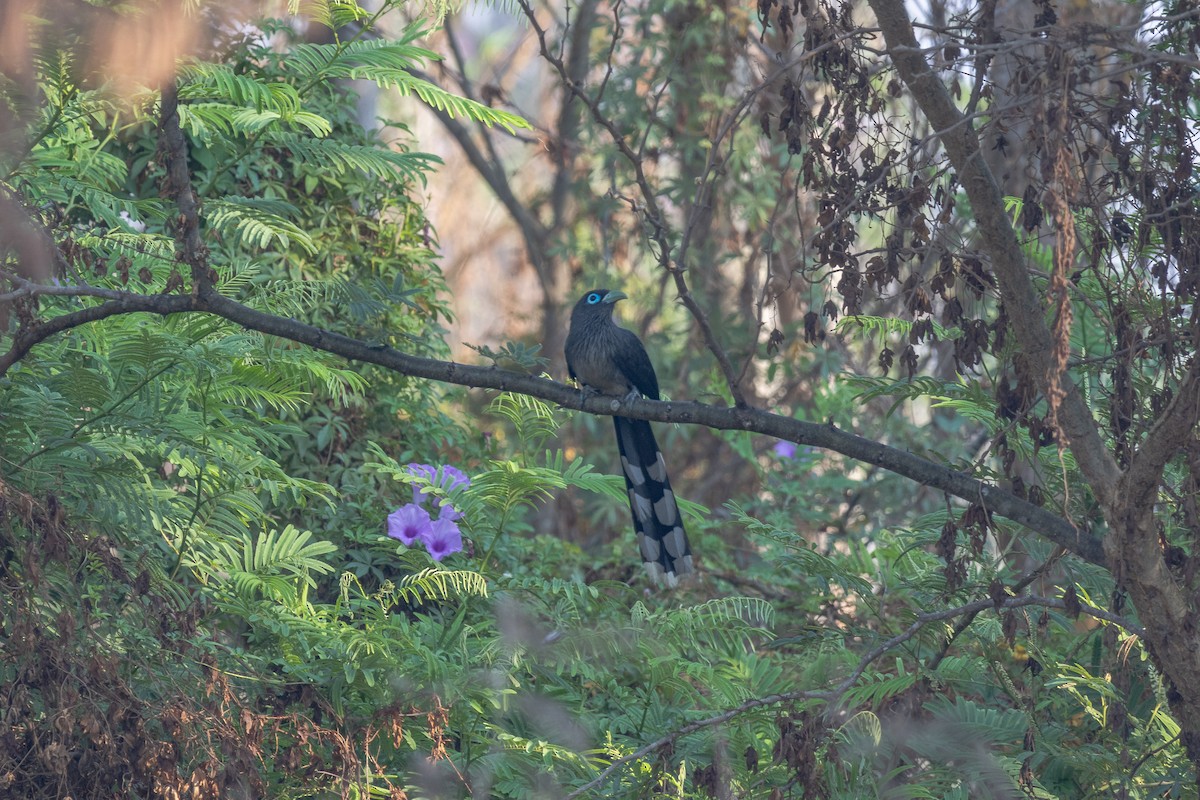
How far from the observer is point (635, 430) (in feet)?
16.8

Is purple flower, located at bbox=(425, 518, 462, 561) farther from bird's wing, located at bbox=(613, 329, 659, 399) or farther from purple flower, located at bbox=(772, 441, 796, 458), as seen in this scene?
purple flower, located at bbox=(772, 441, 796, 458)

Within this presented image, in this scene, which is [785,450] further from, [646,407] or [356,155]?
[646,407]

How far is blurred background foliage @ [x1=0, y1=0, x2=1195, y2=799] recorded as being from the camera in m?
2.83

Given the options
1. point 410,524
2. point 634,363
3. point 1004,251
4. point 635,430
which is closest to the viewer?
point 1004,251

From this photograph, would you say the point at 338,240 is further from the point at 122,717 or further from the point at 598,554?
the point at 122,717

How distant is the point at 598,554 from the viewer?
5.74 m

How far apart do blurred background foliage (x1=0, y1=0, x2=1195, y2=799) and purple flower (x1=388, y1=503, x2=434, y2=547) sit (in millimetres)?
126

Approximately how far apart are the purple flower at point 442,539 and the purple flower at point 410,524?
19 millimetres

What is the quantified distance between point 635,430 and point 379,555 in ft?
4.24

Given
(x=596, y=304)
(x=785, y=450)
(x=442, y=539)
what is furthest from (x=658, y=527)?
(x=785, y=450)

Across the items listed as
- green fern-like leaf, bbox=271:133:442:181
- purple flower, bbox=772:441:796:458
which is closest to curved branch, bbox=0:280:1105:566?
green fern-like leaf, bbox=271:133:442:181

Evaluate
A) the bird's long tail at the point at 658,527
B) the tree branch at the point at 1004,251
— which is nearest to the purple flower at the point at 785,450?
the bird's long tail at the point at 658,527

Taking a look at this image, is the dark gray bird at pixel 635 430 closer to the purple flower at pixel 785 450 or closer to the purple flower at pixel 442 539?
the purple flower at pixel 442 539

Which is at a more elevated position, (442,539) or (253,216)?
(253,216)
